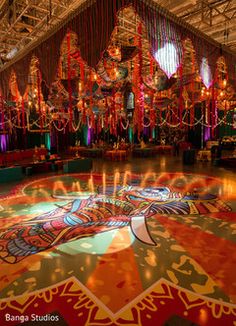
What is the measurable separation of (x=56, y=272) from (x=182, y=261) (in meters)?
1.57

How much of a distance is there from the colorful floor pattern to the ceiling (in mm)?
4150

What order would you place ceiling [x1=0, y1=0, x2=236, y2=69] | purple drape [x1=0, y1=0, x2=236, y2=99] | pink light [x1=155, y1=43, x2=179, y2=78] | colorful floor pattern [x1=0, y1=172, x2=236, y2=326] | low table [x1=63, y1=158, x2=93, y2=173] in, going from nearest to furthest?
colorful floor pattern [x1=0, y1=172, x2=236, y2=326] → purple drape [x1=0, y1=0, x2=236, y2=99] → pink light [x1=155, y1=43, x2=179, y2=78] → ceiling [x1=0, y1=0, x2=236, y2=69] → low table [x1=63, y1=158, x2=93, y2=173]

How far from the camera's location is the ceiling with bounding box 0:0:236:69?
246 inches

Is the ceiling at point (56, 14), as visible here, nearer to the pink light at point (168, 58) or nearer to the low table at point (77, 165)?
the pink light at point (168, 58)

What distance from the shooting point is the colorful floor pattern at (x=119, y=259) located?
7.29 ft

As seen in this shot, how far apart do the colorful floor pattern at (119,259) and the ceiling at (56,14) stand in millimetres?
4150

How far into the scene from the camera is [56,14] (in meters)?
6.95

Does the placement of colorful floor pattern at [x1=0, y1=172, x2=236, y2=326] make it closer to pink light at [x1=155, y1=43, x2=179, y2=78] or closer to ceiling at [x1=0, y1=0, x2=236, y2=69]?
pink light at [x1=155, y1=43, x2=179, y2=78]

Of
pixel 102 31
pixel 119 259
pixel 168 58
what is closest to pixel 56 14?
pixel 102 31

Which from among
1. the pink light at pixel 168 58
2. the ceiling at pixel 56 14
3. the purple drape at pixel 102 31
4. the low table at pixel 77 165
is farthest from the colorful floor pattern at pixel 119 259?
the ceiling at pixel 56 14

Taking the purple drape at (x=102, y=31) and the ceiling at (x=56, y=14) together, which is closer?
the purple drape at (x=102, y=31)

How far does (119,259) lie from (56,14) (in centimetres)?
709

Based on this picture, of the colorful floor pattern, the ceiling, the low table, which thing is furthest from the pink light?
the low table

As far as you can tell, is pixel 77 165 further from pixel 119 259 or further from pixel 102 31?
pixel 119 259
